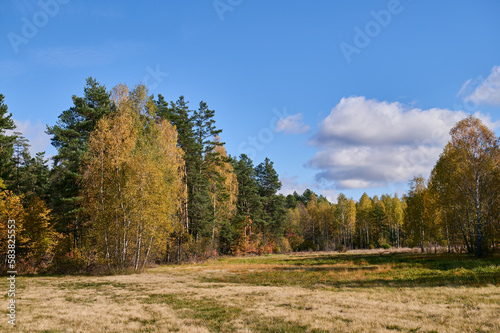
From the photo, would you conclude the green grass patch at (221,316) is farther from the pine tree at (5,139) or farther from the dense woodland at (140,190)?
the pine tree at (5,139)

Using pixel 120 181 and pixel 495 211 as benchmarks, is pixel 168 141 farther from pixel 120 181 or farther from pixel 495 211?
pixel 495 211

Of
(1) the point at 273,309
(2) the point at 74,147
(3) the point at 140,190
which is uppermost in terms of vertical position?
(2) the point at 74,147

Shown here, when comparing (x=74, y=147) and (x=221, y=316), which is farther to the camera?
(x=74, y=147)

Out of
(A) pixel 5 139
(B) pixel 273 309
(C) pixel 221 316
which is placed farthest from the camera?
(A) pixel 5 139

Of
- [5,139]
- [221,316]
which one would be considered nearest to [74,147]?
[5,139]

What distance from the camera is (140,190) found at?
26188 millimetres

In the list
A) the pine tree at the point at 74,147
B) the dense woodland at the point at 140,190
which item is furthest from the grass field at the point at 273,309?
the pine tree at the point at 74,147

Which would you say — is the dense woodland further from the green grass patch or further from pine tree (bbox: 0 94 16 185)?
the green grass patch

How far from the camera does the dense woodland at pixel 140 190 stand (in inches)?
1046

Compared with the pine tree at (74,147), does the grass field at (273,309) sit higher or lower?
lower

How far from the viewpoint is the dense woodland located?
87.1 feet

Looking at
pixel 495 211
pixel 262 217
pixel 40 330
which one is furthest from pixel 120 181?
pixel 262 217

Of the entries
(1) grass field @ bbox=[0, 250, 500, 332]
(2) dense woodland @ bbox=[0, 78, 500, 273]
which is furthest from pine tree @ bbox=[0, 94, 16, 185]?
(1) grass field @ bbox=[0, 250, 500, 332]

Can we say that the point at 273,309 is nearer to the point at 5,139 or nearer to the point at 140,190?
the point at 140,190
